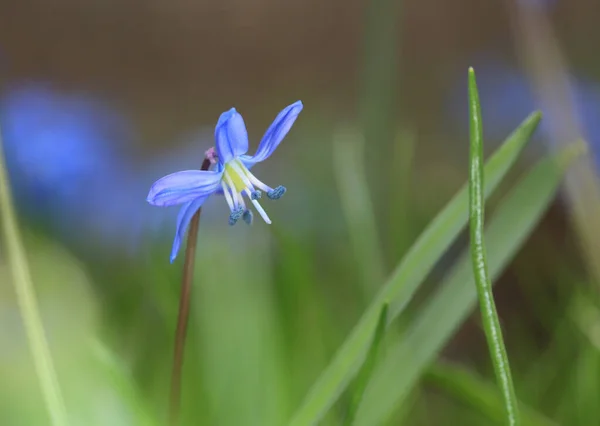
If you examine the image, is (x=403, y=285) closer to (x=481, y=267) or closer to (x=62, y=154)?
(x=481, y=267)

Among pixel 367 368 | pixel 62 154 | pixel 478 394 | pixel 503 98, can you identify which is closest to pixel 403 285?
pixel 367 368

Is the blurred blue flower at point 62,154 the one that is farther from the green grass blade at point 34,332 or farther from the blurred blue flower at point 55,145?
the green grass blade at point 34,332

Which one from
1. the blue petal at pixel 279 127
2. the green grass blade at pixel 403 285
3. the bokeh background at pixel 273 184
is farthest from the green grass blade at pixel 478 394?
the blue petal at pixel 279 127

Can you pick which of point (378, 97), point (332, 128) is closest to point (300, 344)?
point (378, 97)

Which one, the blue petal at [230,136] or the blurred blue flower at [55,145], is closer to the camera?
the blue petal at [230,136]

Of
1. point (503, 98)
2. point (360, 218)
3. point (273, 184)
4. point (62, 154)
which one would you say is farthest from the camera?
point (503, 98)

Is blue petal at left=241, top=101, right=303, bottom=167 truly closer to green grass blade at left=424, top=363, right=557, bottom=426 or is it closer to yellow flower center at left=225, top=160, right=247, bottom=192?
yellow flower center at left=225, top=160, right=247, bottom=192

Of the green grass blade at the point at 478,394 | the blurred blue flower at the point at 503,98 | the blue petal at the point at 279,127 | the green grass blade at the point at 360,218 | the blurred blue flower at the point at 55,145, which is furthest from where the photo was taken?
the blurred blue flower at the point at 503,98

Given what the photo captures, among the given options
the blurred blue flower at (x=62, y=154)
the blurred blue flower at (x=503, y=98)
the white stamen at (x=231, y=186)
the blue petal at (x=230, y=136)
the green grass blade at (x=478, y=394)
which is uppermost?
the blurred blue flower at (x=503, y=98)
